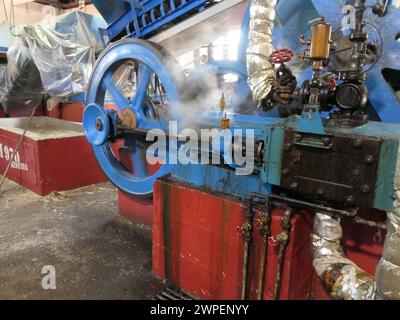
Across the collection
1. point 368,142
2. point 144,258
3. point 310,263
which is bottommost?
point 144,258

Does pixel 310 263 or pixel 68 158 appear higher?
pixel 68 158

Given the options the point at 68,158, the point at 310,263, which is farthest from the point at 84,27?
the point at 310,263

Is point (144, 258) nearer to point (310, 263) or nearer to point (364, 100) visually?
point (310, 263)

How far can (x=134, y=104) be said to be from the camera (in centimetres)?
184

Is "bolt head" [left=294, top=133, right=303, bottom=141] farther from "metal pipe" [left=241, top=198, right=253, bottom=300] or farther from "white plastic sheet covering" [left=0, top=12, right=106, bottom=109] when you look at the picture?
"white plastic sheet covering" [left=0, top=12, right=106, bottom=109]

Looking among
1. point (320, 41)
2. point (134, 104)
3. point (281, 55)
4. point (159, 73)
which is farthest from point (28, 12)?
point (320, 41)

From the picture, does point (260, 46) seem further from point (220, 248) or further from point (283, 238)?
point (220, 248)

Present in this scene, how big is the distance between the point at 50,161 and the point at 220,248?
2145mm

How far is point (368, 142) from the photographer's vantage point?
893mm

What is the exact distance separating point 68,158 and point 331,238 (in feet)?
8.47

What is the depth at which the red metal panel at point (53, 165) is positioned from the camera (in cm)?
281

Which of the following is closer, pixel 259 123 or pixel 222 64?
pixel 259 123

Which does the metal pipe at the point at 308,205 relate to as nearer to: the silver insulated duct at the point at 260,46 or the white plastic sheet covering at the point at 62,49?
the silver insulated duct at the point at 260,46

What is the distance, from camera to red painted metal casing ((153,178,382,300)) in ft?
3.98
